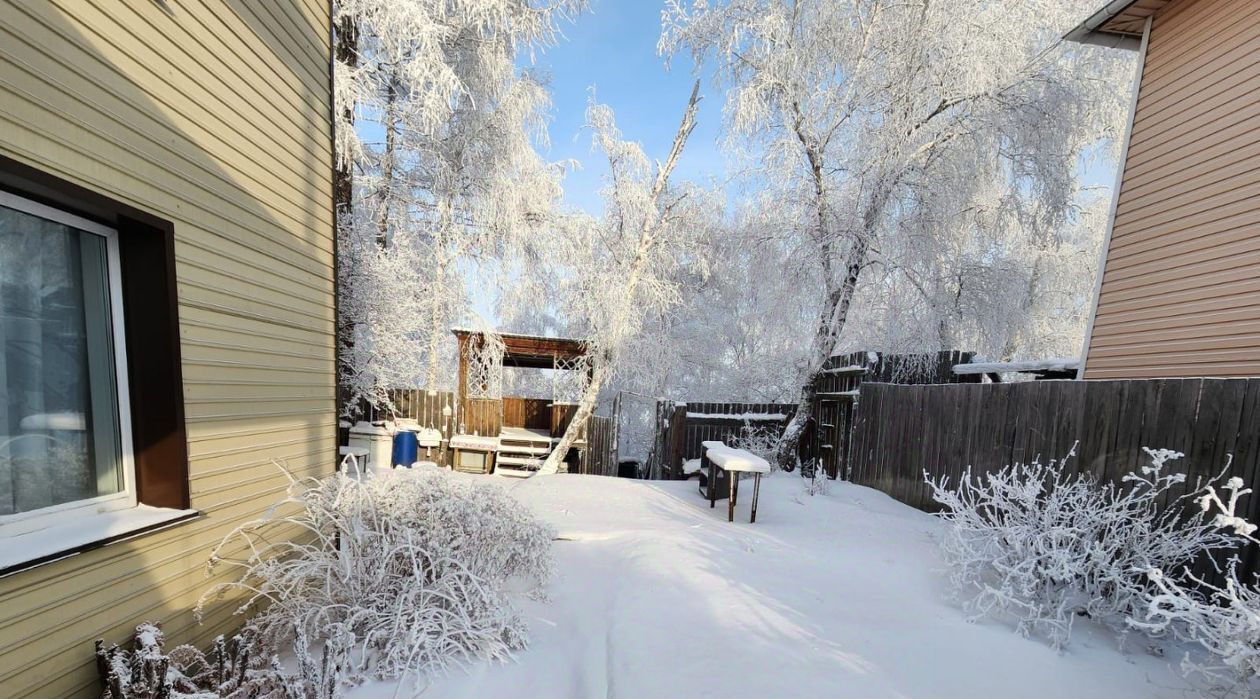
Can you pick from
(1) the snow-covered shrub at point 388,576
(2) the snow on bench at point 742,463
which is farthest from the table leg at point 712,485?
(1) the snow-covered shrub at point 388,576

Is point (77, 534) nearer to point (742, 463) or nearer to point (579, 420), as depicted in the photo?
point (742, 463)

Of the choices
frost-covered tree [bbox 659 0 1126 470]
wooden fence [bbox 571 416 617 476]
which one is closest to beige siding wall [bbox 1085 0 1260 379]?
frost-covered tree [bbox 659 0 1126 470]

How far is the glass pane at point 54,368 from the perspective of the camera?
1.72m

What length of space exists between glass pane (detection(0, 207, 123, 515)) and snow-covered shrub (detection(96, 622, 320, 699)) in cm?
64

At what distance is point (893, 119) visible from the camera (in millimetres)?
6816

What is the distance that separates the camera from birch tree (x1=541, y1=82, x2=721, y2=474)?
8.68 meters

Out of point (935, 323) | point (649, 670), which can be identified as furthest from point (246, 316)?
point (935, 323)

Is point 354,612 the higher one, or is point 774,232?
point 774,232

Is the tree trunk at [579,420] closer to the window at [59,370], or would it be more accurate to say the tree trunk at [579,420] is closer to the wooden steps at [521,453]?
the wooden steps at [521,453]

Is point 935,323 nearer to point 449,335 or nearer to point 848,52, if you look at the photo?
point 848,52

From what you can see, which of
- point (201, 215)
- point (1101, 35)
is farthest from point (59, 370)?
point (1101, 35)

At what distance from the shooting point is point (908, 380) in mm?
7340

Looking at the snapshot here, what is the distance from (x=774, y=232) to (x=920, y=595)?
6.03 m

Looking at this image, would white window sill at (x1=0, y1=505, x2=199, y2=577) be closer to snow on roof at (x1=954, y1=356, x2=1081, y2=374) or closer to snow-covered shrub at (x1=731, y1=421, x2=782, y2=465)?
snow on roof at (x1=954, y1=356, x2=1081, y2=374)
